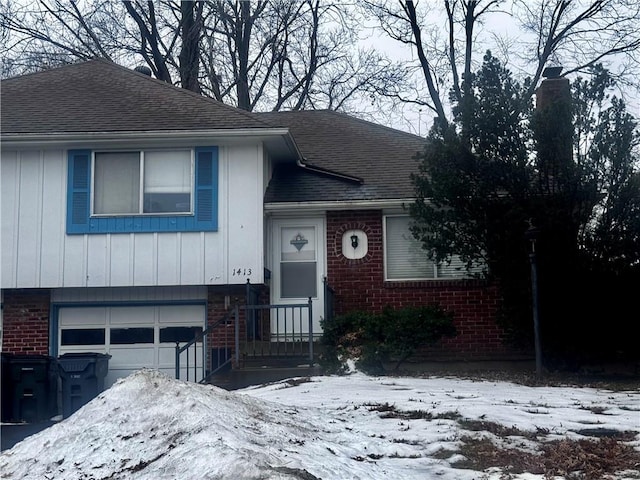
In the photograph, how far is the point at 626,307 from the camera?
38.0 feet

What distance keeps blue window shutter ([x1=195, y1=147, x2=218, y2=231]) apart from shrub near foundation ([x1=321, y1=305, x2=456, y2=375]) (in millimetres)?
2875

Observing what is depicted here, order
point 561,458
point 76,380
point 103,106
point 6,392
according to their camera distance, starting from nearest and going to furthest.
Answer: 1. point 561,458
2. point 6,392
3. point 76,380
4. point 103,106

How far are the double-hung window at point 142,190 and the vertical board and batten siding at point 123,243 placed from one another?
137 millimetres

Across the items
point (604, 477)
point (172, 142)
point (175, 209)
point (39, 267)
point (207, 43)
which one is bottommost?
point (604, 477)

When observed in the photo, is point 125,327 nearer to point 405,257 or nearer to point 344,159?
point 405,257

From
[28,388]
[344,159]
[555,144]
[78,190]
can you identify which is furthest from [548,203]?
[28,388]

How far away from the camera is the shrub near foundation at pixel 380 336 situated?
1171 cm

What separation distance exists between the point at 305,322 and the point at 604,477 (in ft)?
28.9

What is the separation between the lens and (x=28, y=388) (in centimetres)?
1266

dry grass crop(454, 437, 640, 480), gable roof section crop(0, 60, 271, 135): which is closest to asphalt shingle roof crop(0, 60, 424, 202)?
gable roof section crop(0, 60, 271, 135)

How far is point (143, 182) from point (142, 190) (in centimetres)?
14

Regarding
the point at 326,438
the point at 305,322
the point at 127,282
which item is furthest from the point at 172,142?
the point at 326,438

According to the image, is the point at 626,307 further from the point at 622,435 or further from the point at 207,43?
the point at 207,43

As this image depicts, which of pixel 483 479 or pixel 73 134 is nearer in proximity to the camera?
pixel 483 479
